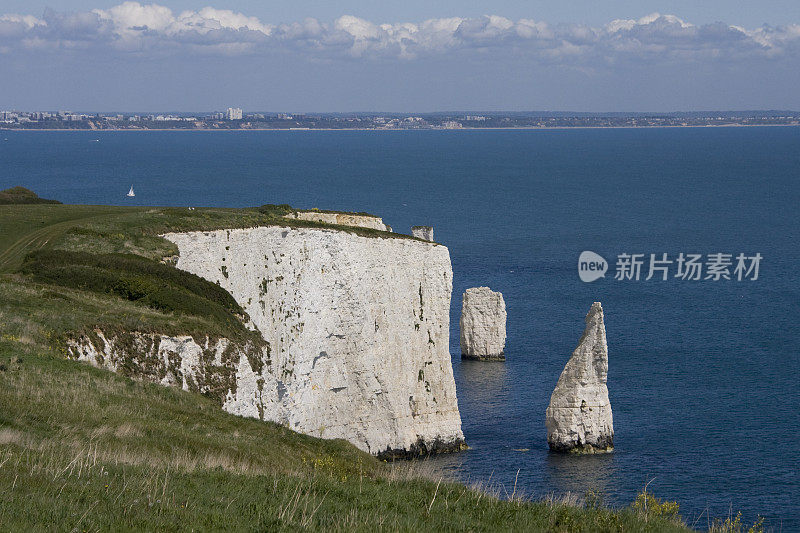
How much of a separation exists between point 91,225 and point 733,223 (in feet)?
399

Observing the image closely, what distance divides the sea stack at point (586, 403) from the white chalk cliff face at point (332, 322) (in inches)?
253

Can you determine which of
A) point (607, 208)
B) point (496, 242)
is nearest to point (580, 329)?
point (496, 242)

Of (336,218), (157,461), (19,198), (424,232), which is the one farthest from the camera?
(424,232)

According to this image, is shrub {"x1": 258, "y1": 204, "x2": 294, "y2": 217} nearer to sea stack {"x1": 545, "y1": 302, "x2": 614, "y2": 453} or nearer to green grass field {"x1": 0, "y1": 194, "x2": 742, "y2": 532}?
green grass field {"x1": 0, "y1": 194, "x2": 742, "y2": 532}

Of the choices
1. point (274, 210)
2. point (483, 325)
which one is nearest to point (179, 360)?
point (274, 210)

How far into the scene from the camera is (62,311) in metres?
37.3

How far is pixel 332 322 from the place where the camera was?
51.3m

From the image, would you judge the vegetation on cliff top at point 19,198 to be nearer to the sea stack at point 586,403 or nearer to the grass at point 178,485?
the sea stack at point 586,403

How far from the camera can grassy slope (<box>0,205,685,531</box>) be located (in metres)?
16.4

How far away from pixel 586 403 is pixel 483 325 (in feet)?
81.3

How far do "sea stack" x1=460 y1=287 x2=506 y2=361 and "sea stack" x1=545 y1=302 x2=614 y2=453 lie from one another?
72.7 ft

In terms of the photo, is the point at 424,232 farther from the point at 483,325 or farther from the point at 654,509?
the point at 654,509

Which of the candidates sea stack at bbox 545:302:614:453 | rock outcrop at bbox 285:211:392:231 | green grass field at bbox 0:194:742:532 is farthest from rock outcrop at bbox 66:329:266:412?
sea stack at bbox 545:302:614:453

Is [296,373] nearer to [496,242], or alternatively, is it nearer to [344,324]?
[344,324]
